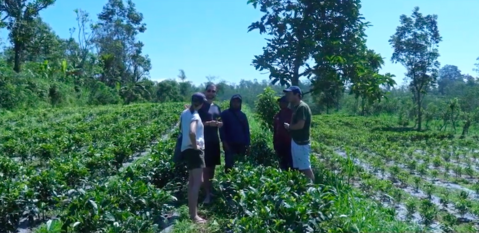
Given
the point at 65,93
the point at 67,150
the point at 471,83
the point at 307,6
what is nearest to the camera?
the point at 307,6

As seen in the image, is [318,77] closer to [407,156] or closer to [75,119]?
[407,156]

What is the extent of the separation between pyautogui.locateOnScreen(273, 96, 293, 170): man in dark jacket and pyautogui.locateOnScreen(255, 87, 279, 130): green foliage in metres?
2.33

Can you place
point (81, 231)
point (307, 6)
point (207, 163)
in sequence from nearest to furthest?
point (81, 231) < point (207, 163) < point (307, 6)

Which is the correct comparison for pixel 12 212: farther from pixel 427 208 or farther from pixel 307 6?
pixel 307 6

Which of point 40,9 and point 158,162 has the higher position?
point 40,9

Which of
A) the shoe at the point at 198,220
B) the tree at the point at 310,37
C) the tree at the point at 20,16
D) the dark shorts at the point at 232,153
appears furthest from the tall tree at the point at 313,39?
the tree at the point at 20,16

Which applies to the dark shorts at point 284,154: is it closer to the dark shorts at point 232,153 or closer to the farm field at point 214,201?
the farm field at point 214,201

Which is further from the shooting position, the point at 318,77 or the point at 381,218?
the point at 318,77

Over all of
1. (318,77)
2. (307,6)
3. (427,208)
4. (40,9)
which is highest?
(40,9)

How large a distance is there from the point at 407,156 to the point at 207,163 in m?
9.49

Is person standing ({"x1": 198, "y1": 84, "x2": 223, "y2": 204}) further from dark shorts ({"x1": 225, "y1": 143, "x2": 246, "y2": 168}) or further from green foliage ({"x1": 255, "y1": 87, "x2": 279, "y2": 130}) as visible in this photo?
green foliage ({"x1": 255, "y1": 87, "x2": 279, "y2": 130})

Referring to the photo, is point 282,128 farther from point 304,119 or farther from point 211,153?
point 211,153

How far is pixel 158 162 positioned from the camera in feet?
22.9

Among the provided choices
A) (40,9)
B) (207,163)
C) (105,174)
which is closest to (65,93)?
(40,9)
